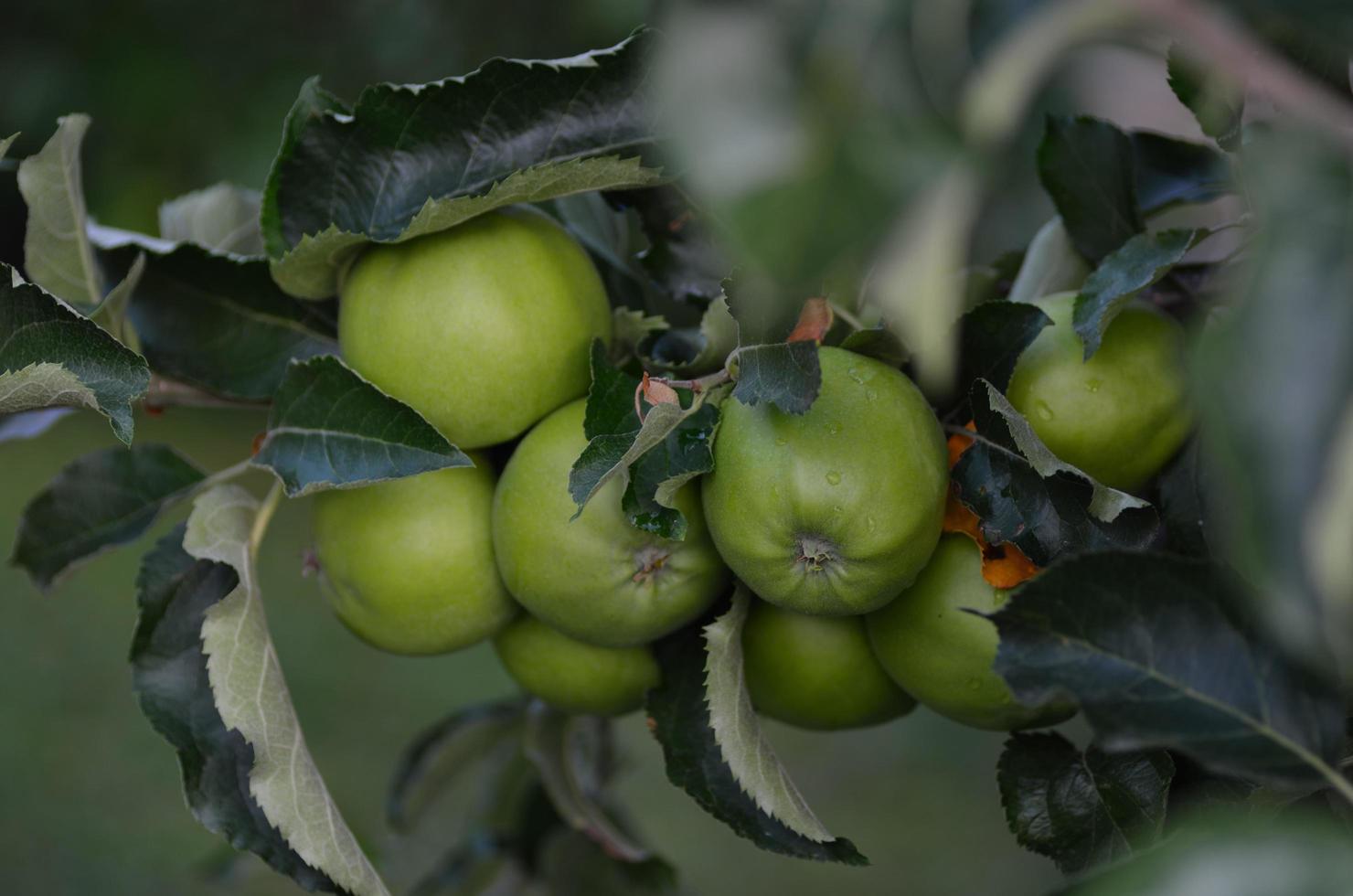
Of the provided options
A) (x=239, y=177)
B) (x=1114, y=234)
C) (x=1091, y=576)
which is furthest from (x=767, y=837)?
(x=239, y=177)

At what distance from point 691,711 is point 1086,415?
26cm

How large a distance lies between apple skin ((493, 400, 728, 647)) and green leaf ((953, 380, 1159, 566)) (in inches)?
5.9

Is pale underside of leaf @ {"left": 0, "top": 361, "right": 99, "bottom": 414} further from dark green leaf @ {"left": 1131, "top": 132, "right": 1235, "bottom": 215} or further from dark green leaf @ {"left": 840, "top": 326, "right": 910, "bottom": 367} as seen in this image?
dark green leaf @ {"left": 1131, "top": 132, "right": 1235, "bottom": 215}

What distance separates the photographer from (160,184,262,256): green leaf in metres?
0.85

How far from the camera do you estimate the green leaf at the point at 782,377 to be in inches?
21.0

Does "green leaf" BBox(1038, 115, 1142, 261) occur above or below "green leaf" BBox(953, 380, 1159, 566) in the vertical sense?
above

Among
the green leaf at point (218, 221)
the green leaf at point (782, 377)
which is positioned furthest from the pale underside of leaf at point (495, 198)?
the green leaf at point (218, 221)

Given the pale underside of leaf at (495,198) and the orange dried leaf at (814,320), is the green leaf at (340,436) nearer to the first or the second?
the pale underside of leaf at (495,198)

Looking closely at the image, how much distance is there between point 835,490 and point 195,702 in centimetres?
36

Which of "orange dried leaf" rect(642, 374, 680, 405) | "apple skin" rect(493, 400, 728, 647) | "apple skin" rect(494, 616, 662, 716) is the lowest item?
"apple skin" rect(494, 616, 662, 716)

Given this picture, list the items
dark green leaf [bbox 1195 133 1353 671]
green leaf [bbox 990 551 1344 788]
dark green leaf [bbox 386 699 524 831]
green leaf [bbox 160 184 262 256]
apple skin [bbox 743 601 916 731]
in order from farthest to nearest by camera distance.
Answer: dark green leaf [bbox 386 699 524 831] → green leaf [bbox 160 184 262 256] → apple skin [bbox 743 601 916 731] → green leaf [bbox 990 551 1344 788] → dark green leaf [bbox 1195 133 1353 671]

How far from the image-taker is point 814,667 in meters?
0.66

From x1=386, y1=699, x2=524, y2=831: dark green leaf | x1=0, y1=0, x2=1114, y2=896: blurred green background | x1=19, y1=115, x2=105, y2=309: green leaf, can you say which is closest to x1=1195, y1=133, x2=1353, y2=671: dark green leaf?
x1=19, y1=115, x2=105, y2=309: green leaf

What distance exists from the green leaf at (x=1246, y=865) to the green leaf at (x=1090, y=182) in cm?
36
